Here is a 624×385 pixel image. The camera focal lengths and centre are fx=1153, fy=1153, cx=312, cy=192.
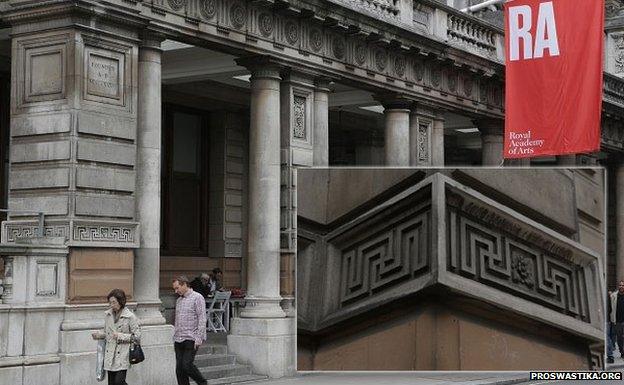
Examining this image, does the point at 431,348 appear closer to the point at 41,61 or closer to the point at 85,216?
the point at 85,216

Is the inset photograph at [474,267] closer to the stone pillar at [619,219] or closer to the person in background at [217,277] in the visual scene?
the person in background at [217,277]

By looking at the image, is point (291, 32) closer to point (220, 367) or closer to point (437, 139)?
point (437, 139)

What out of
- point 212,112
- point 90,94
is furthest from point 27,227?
point 212,112

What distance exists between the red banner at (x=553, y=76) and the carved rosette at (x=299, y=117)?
4477 mm

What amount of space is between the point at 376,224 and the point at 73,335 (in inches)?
218

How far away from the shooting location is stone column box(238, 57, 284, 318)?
20.6 metres

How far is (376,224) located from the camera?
1261 centimetres

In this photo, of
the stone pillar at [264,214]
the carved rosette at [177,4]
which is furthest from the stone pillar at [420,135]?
the carved rosette at [177,4]

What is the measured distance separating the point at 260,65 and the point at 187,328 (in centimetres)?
Answer: 671

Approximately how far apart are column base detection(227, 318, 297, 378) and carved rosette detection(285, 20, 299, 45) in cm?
503

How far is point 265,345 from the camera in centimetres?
1992

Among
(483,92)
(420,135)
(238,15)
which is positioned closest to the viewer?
(238,15)

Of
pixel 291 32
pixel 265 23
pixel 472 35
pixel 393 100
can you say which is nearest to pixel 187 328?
pixel 265 23

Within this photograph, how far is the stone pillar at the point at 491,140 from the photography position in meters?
28.0
